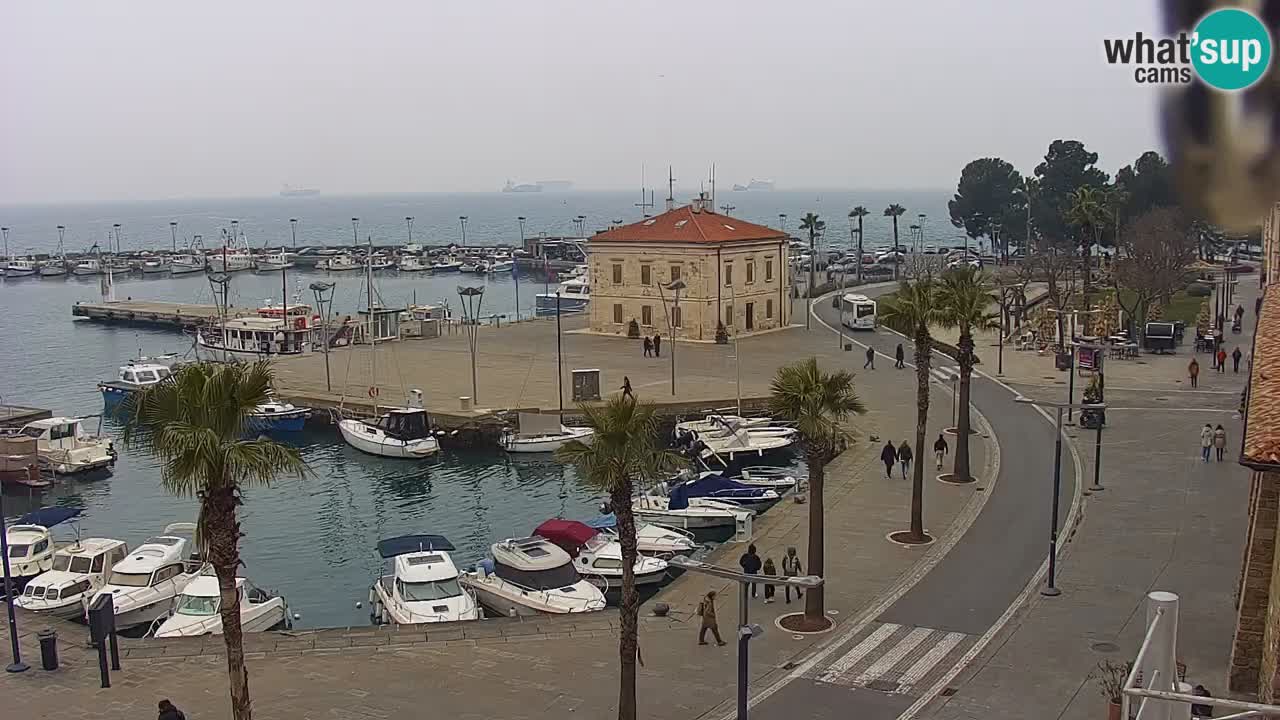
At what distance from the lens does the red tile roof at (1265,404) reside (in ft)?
37.0

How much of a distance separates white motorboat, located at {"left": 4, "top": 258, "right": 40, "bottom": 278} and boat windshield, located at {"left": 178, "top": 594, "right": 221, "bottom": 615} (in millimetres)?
179383

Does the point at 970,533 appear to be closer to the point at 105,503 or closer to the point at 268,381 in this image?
the point at 268,381

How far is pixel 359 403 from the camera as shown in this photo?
5744 cm

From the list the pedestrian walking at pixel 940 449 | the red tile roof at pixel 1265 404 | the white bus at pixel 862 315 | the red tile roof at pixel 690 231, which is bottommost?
the pedestrian walking at pixel 940 449

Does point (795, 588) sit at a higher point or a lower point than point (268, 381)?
lower

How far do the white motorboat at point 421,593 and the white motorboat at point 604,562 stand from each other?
349 cm

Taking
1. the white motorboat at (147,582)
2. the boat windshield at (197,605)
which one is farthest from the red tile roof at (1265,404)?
the white motorboat at (147,582)

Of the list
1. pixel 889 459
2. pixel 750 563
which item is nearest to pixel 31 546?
pixel 750 563

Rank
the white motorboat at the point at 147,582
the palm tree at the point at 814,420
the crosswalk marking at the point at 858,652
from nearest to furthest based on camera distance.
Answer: the crosswalk marking at the point at 858,652 → the palm tree at the point at 814,420 → the white motorboat at the point at 147,582

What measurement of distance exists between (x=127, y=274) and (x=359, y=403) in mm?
152704

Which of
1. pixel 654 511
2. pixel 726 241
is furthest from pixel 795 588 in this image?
pixel 726 241

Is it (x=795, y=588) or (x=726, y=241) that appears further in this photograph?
(x=726, y=241)

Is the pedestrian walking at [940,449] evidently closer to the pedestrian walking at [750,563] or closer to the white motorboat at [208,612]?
the pedestrian walking at [750,563]

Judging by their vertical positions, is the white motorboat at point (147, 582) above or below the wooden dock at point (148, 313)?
below
